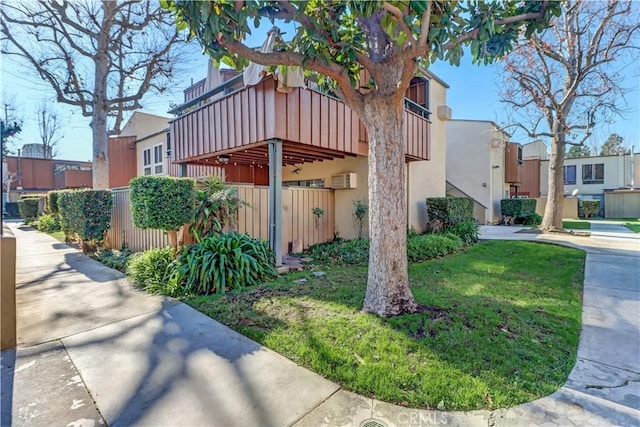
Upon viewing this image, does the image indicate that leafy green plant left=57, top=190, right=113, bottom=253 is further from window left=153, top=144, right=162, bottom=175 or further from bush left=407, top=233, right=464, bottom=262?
bush left=407, top=233, right=464, bottom=262

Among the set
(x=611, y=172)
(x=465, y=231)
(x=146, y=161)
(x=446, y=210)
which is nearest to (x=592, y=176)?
(x=611, y=172)

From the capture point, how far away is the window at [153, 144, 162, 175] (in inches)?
592

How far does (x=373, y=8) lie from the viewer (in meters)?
2.72

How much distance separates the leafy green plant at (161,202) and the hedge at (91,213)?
325 cm

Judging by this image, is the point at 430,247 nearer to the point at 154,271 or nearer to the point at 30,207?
the point at 154,271

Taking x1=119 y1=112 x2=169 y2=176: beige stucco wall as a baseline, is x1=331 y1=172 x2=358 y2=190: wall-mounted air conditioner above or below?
below

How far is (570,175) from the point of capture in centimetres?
2791

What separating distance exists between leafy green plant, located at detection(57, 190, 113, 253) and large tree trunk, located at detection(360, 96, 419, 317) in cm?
776

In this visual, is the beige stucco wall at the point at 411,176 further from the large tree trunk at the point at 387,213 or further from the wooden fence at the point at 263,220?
the large tree trunk at the point at 387,213

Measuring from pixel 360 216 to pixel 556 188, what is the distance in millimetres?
9521

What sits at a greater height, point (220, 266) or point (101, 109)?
point (101, 109)

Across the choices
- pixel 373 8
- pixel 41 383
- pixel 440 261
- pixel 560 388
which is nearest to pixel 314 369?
pixel 560 388

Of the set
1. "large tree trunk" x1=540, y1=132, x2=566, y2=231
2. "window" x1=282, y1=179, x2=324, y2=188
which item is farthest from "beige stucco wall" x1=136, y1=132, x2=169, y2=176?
"large tree trunk" x1=540, y1=132, x2=566, y2=231

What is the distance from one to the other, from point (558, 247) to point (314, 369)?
9537mm
